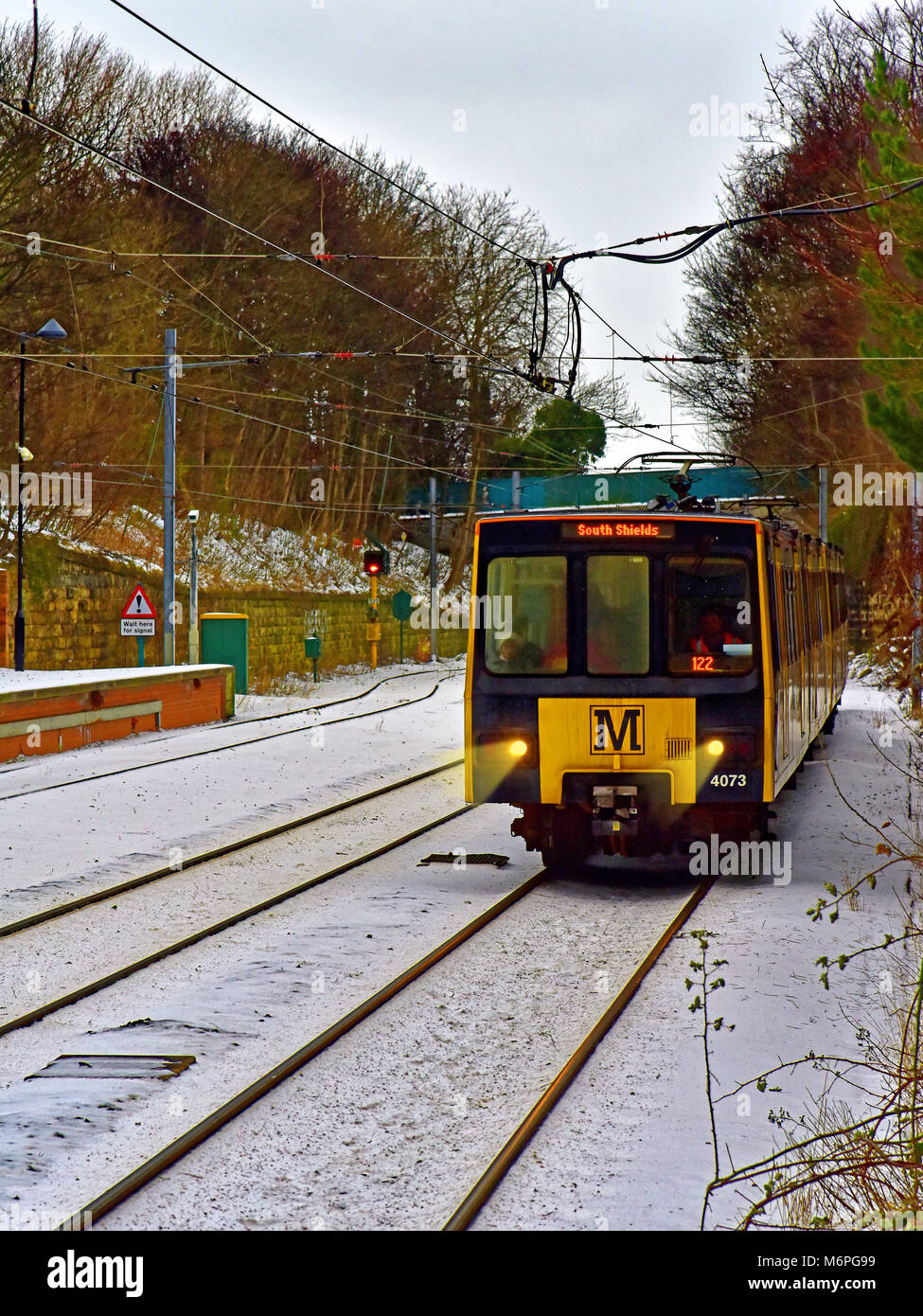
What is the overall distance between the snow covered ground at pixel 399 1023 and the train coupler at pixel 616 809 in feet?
1.69

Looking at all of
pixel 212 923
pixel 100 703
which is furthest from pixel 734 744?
pixel 100 703

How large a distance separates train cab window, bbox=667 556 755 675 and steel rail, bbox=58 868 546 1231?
263cm

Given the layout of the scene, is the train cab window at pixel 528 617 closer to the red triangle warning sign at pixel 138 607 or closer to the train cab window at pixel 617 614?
the train cab window at pixel 617 614

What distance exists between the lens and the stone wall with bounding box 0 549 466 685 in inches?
1156

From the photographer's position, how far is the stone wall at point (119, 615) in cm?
2938

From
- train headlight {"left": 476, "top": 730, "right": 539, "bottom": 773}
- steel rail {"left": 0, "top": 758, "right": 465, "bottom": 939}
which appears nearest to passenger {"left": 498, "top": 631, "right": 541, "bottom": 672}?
train headlight {"left": 476, "top": 730, "right": 539, "bottom": 773}

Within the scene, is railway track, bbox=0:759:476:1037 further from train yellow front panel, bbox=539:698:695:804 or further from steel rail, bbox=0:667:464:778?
steel rail, bbox=0:667:464:778

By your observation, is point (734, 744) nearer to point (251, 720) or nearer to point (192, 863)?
point (192, 863)

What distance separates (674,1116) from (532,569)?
5.70m

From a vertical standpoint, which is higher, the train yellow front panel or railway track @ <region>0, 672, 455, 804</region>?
the train yellow front panel

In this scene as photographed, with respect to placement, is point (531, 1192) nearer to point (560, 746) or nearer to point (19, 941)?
point (19, 941)

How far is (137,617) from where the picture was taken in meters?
25.9

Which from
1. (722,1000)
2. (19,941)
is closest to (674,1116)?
(722,1000)

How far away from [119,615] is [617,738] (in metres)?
22.9
